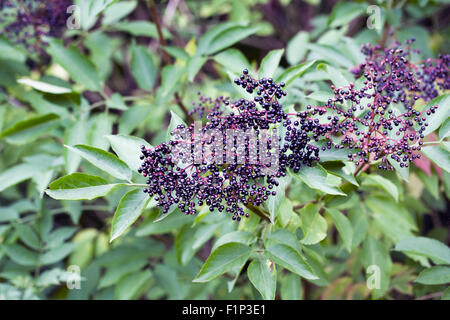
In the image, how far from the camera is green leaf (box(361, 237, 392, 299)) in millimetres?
2012

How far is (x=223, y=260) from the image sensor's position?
1454 mm

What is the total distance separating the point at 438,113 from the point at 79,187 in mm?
1175

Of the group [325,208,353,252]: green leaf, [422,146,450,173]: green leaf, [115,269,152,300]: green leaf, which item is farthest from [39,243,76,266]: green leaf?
[422,146,450,173]: green leaf

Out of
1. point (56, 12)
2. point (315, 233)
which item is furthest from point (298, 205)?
point (56, 12)

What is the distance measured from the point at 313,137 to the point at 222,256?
47cm

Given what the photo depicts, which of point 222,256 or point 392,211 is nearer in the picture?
point 222,256

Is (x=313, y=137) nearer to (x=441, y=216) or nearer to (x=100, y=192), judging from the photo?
(x=100, y=192)

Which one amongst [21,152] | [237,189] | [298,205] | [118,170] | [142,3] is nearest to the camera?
[237,189]

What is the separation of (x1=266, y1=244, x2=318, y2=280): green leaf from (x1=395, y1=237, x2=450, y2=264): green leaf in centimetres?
54

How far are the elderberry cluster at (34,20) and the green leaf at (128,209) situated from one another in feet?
5.05

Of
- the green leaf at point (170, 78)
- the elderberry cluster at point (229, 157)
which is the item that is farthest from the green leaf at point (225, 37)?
the elderberry cluster at point (229, 157)

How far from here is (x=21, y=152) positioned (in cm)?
276

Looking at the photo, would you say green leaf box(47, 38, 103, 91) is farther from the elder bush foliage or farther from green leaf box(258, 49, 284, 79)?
green leaf box(258, 49, 284, 79)

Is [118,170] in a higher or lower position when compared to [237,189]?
higher
